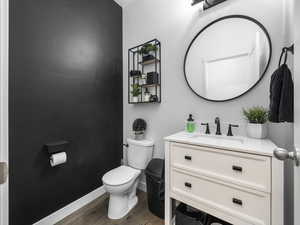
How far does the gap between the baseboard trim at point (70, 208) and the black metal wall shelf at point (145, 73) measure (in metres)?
1.29

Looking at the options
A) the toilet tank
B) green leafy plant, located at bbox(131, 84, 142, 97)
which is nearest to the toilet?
the toilet tank

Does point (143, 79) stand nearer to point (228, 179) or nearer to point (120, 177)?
point (120, 177)

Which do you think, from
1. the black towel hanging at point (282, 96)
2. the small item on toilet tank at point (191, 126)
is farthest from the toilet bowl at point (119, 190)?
the black towel hanging at point (282, 96)

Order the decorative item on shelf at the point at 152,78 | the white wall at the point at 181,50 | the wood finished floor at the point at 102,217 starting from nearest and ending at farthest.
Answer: the white wall at the point at 181,50 → the wood finished floor at the point at 102,217 → the decorative item on shelf at the point at 152,78

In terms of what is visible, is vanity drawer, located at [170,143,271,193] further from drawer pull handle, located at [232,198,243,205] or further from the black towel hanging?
the black towel hanging

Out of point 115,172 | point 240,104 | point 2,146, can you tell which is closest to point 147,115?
point 115,172

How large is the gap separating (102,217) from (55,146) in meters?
0.90

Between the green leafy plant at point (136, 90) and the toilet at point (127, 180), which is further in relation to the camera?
the green leafy plant at point (136, 90)

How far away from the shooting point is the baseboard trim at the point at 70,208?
1.31 m

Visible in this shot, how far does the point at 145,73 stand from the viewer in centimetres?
188

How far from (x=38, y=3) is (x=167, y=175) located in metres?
1.97

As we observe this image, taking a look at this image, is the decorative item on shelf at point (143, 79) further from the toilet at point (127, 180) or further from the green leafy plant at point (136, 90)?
the toilet at point (127, 180)

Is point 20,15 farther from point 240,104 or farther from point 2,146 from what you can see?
point 240,104

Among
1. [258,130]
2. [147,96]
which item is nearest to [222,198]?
[258,130]
